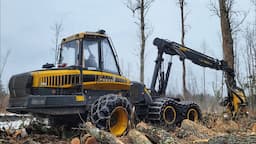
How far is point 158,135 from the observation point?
5809 mm

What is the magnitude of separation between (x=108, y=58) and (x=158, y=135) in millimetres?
2484

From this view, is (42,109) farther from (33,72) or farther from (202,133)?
(202,133)

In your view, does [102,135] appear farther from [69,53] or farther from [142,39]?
[142,39]

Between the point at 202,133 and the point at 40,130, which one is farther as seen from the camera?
the point at 40,130

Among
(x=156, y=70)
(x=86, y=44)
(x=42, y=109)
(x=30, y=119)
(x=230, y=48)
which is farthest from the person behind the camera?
(x=230, y=48)

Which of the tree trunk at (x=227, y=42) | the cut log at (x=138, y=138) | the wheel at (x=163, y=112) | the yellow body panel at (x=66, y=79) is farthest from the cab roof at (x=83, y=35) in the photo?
the tree trunk at (x=227, y=42)

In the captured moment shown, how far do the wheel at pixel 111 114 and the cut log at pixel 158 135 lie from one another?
0.69 metres

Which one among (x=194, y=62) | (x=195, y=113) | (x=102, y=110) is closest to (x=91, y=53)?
(x=102, y=110)

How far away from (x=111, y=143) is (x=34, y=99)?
182cm

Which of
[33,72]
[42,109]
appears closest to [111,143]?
[42,109]

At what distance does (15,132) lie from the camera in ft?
24.6

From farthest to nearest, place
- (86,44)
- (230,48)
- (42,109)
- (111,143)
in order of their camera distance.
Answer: (230,48) < (86,44) < (42,109) < (111,143)

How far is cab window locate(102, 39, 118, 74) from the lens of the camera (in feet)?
24.5

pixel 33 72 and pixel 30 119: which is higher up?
pixel 33 72
